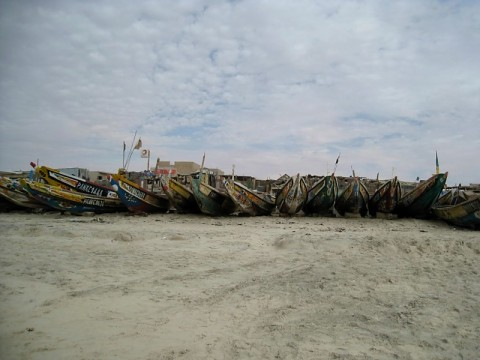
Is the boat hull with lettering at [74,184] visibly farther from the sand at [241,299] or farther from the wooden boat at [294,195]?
the wooden boat at [294,195]

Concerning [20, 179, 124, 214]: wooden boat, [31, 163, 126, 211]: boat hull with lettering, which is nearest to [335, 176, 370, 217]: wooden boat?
[31, 163, 126, 211]: boat hull with lettering

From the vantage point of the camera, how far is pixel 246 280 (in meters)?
4.48

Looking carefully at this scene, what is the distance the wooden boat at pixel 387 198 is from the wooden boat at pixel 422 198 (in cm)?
29

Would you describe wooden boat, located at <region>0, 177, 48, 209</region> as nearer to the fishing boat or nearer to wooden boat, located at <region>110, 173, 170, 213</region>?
the fishing boat

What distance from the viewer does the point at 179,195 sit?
506 inches

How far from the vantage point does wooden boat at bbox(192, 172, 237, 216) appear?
11906mm

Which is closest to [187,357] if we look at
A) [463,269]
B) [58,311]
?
[58,311]

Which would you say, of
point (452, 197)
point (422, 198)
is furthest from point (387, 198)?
point (452, 197)

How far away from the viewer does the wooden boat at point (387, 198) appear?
1219cm

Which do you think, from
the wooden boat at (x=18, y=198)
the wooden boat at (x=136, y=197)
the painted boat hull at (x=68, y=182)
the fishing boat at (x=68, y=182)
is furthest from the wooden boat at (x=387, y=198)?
the wooden boat at (x=18, y=198)

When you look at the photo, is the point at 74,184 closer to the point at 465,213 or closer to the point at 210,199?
the point at 210,199

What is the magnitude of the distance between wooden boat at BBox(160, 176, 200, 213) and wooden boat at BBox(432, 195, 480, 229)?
916cm

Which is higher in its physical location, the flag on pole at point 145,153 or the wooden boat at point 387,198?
the flag on pole at point 145,153

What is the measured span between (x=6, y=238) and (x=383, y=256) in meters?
7.92
